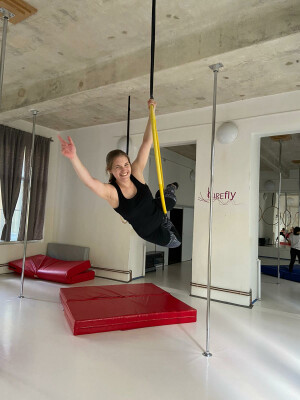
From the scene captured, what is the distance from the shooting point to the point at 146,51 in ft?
11.5

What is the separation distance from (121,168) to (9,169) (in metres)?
4.34

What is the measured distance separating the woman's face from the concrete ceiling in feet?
4.75

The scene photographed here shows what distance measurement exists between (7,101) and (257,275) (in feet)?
16.3

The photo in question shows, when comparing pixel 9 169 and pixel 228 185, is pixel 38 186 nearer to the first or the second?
pixel 9 169

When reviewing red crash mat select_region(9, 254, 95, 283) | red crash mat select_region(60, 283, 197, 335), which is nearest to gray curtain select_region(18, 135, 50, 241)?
red crash mat select_region(9, 254, 95, 283)

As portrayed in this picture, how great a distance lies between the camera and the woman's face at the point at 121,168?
238 cm

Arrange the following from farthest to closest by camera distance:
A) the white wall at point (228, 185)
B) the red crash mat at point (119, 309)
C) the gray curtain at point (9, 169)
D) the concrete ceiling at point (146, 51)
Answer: the gray curtain at point (9, 169), the white wall at point (228, 185), the red crash mat at point (119, 309), the concrete ceiling at point (146, 51)

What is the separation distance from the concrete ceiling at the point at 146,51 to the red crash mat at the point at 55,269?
109 inches

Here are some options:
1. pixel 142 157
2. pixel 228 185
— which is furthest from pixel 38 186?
pixel 142 157

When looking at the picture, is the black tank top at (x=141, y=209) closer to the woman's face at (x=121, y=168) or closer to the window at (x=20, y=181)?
the woman's face at (x=121, y=168)

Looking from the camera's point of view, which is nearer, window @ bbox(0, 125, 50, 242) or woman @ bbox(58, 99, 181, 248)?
woman @ bbox(58, 99, 181, 248)

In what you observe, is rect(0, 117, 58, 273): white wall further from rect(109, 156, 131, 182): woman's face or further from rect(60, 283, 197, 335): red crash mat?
rect(109, 156, 131, 182): woman's face

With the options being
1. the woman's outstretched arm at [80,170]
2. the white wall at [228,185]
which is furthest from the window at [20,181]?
the woman's outstretched arm at [80,170]

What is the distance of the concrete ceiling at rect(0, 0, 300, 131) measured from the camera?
2820 mm
